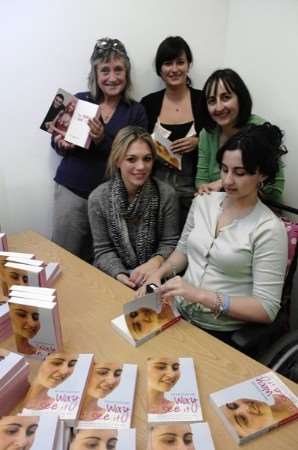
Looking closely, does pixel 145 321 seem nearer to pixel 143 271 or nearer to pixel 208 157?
pixel 143 271

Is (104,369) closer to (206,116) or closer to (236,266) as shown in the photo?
(236,266)

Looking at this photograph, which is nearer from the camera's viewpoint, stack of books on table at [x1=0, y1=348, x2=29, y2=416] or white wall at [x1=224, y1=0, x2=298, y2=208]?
stack of books on table at [x1=0, y1=348, x2=29, y2=416]

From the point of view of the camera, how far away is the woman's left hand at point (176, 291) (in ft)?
4.11

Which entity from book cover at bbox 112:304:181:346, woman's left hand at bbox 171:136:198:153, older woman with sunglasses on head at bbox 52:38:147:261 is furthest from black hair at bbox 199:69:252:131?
book cover at bbox 112:304:181:346

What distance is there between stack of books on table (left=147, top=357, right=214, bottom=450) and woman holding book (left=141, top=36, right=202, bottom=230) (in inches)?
47.2

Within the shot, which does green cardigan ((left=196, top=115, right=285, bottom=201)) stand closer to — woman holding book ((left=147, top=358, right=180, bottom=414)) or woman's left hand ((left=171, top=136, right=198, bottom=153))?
woman's left hand ((left=171, top=136, right=198, bottom=153))

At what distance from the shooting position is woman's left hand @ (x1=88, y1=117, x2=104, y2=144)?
203 cm

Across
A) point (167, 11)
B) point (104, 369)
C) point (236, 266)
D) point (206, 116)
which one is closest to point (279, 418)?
point (104, 369)

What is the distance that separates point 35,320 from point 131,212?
2.77 ft

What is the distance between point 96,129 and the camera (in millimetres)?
2047

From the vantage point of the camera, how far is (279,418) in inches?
35.1

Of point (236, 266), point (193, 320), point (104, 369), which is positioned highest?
point (236, 266)

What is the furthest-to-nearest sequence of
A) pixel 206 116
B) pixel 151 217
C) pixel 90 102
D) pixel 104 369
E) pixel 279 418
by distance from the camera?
pixel 90 102, pixel 206 116, pixel 151 217, pixel 104 369, pixel 279 418

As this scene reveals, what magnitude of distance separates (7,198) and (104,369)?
60.7 inches
